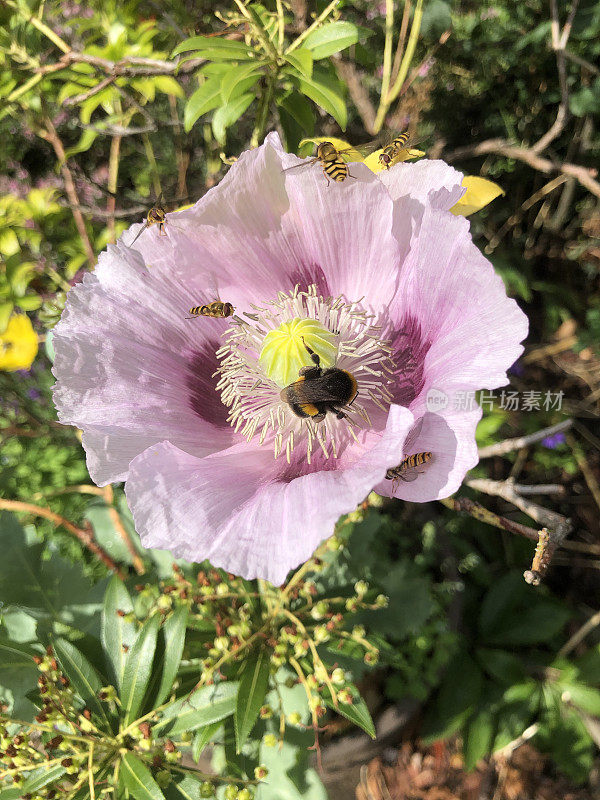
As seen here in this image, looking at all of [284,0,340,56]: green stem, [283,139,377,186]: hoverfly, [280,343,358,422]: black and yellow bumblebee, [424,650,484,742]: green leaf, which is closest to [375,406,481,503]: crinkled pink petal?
[280,343,358,422]: black and yellow bumblebee

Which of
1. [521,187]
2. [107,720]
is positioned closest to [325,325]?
[107,720]

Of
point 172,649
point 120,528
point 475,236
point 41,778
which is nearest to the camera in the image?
point 41,778

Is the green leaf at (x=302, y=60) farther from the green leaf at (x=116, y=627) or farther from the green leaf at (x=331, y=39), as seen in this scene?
the green leaf at (x=116, y=627)

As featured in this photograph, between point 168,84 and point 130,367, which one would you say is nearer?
point 130,367

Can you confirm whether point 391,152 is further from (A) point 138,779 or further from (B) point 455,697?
(B) point 455,697

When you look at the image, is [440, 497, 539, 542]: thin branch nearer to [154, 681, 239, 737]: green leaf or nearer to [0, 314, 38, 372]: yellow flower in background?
[154, 681, 239, 737]: green leaf

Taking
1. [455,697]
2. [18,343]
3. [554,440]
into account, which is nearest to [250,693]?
[455,697]
